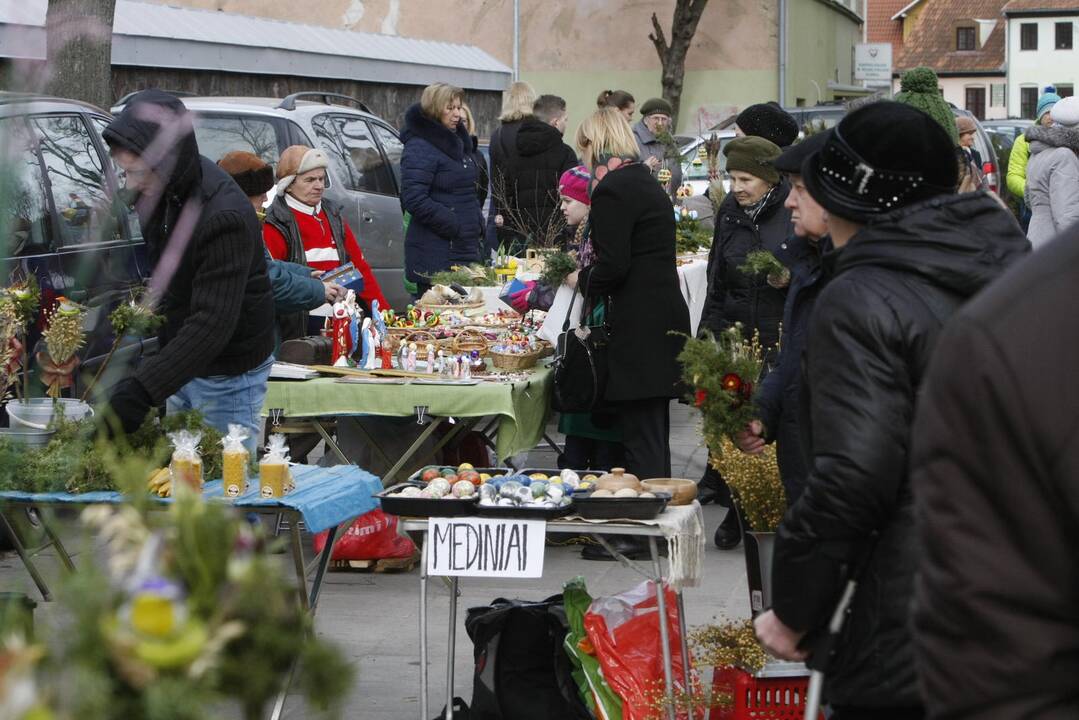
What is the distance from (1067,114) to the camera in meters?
10.0

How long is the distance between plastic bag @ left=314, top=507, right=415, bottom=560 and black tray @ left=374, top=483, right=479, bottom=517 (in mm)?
2152

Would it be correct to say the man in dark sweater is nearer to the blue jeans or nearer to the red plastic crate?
the blue jeans

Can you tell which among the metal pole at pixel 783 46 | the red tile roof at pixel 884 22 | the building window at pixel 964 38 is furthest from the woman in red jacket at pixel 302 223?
the red tile roof at pixel 884 22

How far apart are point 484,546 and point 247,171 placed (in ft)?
9.59

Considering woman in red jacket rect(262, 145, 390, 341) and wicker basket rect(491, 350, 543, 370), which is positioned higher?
woman in red jacket rect(262, 145, 390, 341)

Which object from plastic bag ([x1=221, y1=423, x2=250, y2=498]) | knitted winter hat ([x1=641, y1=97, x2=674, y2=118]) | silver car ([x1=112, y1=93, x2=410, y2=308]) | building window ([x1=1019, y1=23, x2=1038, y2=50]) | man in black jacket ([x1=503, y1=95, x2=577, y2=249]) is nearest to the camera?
plastic bag ([x1=221, y1=423, x2=250, y2=498])

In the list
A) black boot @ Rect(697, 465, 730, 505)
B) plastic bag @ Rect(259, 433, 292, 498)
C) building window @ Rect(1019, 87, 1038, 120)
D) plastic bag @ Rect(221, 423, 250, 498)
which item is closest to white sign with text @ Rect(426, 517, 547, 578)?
plastic bag @ Rect(259, 433, 292, 498)

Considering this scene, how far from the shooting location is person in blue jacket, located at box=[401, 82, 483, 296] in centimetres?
949

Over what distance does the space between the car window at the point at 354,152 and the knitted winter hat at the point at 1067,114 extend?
15.9 feet

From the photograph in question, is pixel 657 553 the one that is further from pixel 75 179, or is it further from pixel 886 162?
pixel 75 179

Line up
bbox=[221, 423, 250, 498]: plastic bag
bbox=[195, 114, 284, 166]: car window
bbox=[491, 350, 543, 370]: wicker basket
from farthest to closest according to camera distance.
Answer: bbox=[195, 114, 284, 166]: car window → bbox=[491, 350, 543, 370]: wicker basket → bbox=[221, 423, 250, 498]: plastic bag

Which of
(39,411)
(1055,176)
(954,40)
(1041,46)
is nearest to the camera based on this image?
(39,411)

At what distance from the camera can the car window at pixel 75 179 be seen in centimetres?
710

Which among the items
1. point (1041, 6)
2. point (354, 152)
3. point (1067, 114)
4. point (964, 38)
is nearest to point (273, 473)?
point (1067, 114)
